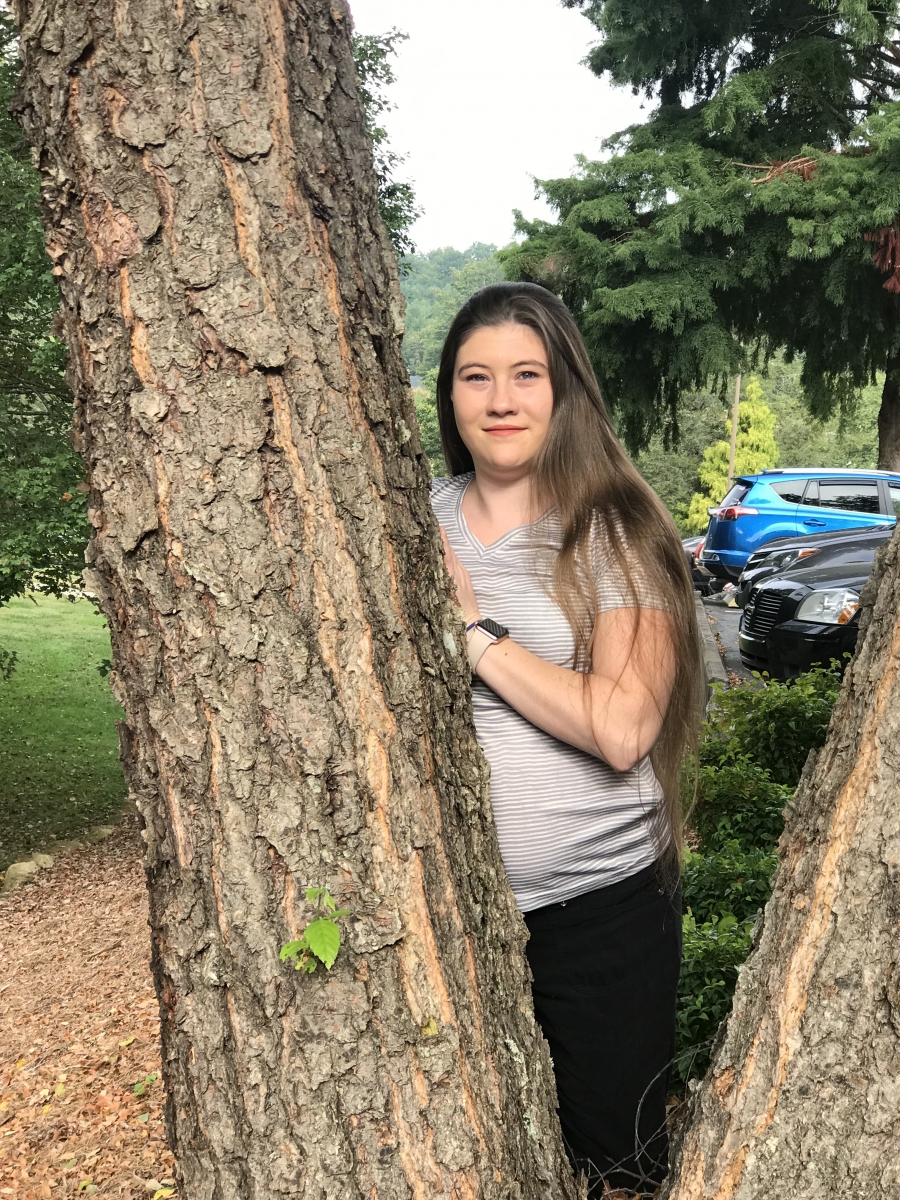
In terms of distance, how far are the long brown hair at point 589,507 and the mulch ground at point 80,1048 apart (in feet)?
7.67

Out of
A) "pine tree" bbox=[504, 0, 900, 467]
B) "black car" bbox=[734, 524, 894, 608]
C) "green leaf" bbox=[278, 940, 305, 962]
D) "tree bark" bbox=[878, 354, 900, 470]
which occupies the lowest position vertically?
"black car" bbox=[734, 524, 894, 608]

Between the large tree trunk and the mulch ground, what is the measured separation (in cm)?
221

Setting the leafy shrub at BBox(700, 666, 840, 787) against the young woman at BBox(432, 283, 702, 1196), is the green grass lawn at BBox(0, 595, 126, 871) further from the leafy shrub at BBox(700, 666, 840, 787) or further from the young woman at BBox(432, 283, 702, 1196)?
the young woman at BBox(432, 283, 702, 1196)

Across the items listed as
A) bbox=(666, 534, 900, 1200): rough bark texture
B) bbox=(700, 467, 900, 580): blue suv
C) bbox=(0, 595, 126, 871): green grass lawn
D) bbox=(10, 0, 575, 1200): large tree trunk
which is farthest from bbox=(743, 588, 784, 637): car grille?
bbox=(700, 467, 900, 580): blue suv

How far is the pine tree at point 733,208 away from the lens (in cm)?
1193

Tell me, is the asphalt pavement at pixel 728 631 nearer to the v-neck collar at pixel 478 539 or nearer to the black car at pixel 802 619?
the black car at pixel 802 619

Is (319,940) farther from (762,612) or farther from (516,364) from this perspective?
(762,612)

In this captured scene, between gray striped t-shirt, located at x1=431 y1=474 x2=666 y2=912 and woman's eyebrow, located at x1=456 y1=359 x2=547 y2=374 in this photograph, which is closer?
gray striped t-shirt, located at x1=431 y1=474 x2=666 y2=912

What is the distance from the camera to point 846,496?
1606cm

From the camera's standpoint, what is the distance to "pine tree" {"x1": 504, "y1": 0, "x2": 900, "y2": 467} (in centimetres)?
1193

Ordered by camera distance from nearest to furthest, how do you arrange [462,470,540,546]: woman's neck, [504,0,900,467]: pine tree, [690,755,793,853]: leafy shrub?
[462,470,540,546]: woman's neck
[690,755,793,853]: leafy shrub
[504,0,900,467]: pine tree

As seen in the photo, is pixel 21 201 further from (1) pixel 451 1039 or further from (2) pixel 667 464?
(2) pixel 667 464

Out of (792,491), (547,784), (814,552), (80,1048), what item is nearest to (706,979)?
(547,784)

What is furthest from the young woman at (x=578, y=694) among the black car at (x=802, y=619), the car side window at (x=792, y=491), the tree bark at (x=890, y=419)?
the car side window at (x=792, y=491)
